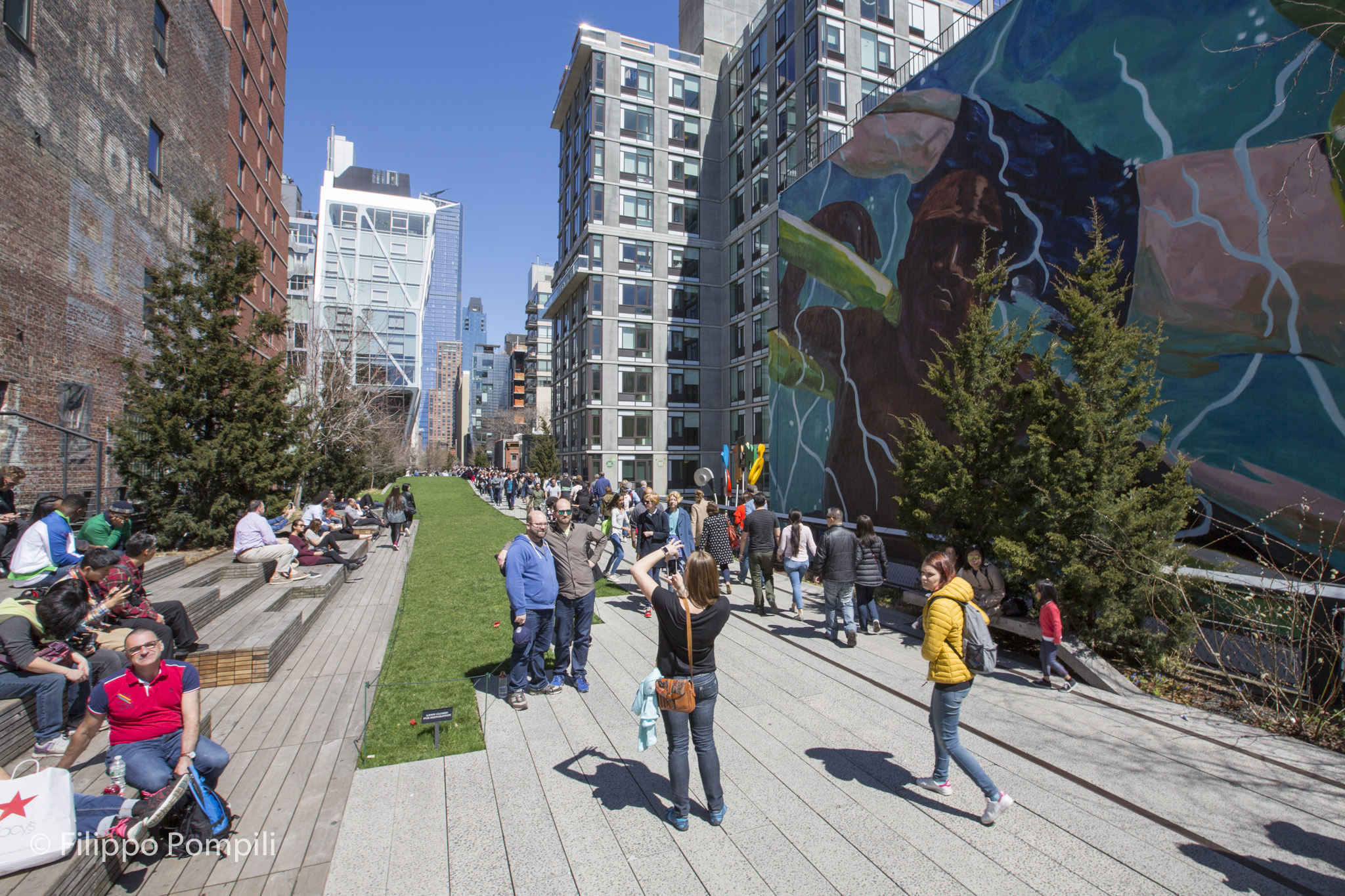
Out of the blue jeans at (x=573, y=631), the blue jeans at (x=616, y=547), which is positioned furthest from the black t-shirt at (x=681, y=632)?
the blue jeans at (x=616, y=547)

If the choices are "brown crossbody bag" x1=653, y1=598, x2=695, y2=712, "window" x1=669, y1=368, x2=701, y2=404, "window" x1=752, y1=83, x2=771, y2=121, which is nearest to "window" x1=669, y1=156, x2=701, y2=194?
"window" x1=752, y1=83, x2=771, y2=121

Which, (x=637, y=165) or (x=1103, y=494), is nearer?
(x=1103, y=494)

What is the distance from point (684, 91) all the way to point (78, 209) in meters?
40.1

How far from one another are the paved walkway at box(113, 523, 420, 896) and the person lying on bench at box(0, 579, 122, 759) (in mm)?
1167

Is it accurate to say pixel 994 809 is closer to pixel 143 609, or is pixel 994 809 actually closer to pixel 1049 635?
pixel 1049 635

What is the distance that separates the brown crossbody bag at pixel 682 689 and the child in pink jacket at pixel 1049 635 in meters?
5.14

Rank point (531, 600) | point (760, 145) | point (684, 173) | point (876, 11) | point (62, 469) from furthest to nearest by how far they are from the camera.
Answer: point (684, 173) → point (760, 145) → point (876, 11) → point (62, 469) → point (531, 600)

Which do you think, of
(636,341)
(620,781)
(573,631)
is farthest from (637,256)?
(620,781)

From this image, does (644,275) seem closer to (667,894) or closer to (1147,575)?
(1147,575)

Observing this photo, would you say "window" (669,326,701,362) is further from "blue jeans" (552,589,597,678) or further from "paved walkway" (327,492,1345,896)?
"paved walkway" (327,492,1345,896)

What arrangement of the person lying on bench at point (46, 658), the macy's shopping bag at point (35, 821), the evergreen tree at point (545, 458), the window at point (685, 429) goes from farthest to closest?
the evergreen tree at point (545, 458) → the window at point (685, 429) → the person lying on bench at point (46, 658) → the macy's shopping bag at point (35, 821)

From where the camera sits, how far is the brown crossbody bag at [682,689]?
13.6 ft

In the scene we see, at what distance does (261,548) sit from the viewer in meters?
11.4

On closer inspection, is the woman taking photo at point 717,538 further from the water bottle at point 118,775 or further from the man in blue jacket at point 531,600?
the water bottle at point 118,775
